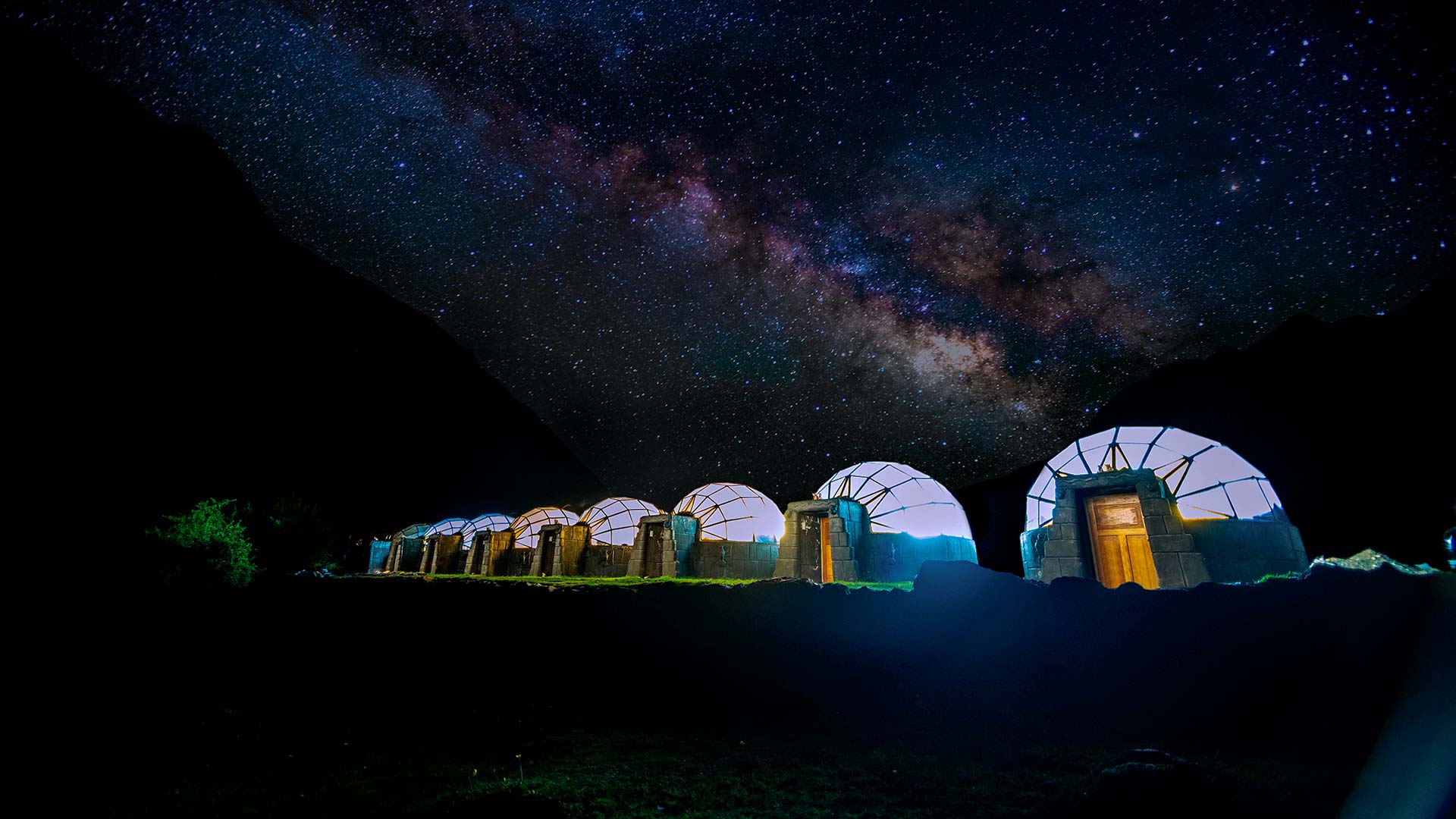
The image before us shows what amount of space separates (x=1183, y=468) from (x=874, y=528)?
9290 mm

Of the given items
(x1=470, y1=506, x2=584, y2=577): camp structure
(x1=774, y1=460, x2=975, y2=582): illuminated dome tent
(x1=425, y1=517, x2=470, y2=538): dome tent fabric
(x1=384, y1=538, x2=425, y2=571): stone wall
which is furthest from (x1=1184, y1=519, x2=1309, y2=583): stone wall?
(x1=425, y1=517, x2=470, y2=538): dome tent fabric

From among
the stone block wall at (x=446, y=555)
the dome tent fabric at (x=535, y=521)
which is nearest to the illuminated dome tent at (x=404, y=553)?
the stone block wall at (x=446, y=555)

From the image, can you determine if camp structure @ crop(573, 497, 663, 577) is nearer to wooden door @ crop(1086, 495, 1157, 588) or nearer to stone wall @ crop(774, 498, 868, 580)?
stone wall @ crop(774, 498, 868, 580)

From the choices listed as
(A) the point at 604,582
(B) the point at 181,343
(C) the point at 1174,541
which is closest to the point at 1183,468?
(C) the point at 1174,541

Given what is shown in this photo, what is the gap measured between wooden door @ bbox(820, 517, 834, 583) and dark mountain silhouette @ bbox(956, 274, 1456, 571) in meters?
16.1

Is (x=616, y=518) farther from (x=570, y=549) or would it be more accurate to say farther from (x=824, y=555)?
(x=824, y=555)

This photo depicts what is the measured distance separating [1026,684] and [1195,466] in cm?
1011

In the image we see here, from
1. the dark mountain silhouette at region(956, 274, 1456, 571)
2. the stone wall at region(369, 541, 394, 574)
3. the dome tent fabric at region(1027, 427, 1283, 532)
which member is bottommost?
the stone wall at region(369, 541, 394, 574)

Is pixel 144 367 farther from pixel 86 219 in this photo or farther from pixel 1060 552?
pixel 1060 552

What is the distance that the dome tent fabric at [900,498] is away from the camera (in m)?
19.6

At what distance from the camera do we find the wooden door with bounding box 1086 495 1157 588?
1284 centimetres

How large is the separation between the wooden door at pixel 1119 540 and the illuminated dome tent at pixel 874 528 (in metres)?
5.90

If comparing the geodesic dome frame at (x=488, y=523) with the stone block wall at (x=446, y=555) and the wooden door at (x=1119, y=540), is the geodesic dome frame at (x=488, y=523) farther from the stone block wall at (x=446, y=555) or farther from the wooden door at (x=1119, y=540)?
the wooden door at (x=1119, y=540)

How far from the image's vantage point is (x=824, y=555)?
1727cm
